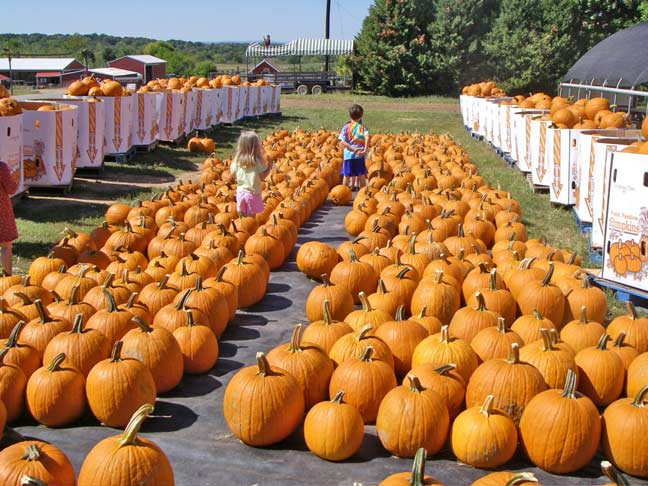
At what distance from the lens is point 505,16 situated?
153 ft

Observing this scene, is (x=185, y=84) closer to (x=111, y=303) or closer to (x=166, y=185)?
(x=166, y=185)

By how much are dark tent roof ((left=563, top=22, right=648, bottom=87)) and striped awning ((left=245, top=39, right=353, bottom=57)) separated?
100 feet

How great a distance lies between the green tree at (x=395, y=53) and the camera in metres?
44.6

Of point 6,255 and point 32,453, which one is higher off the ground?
point 6,255

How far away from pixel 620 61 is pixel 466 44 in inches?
1140

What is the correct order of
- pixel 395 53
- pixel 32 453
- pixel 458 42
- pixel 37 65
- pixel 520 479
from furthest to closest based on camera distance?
pixel 37 65, pixel 458 42, pixel 395 53, pixel 32 453, pixel 520 479

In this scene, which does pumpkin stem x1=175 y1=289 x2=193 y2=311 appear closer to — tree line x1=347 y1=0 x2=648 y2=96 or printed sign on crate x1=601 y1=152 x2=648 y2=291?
printed sign on crate x1=601 y1=152 x2=648 y2=291

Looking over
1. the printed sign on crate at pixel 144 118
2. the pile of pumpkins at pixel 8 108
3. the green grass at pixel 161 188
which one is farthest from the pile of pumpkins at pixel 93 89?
the pile of pumpkins at pixel 8 108

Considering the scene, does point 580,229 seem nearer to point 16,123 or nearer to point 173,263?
point 173,263

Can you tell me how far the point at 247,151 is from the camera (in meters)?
8.52

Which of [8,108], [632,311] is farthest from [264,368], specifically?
[8,108]

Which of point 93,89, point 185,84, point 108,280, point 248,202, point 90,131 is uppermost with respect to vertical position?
point 185,84

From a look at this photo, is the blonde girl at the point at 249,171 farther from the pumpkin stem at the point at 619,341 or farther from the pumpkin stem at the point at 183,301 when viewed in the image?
the pumpkin stem at the point at 619,341

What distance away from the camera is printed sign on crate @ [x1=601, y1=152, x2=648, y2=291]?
6398 mm
